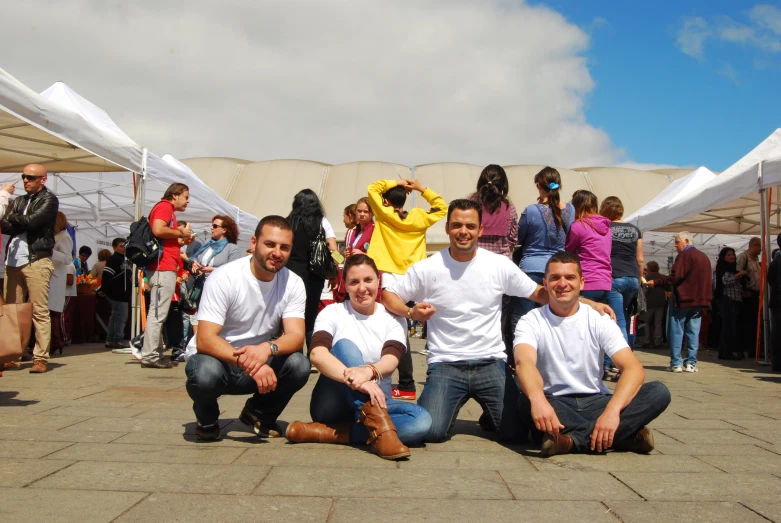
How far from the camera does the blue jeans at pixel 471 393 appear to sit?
392 centimetres

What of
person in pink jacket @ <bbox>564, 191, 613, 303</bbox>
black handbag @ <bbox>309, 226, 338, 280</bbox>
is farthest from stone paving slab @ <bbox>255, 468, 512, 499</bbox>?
person in pink jacket @ <bbox>564, 191, 613, 303</bbox>

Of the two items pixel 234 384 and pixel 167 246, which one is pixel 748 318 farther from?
pixel 234 384

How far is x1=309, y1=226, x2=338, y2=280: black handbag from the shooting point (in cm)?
625

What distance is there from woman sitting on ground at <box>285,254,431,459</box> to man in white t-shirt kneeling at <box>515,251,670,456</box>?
0.63 m

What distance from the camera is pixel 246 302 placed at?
3.80 meters

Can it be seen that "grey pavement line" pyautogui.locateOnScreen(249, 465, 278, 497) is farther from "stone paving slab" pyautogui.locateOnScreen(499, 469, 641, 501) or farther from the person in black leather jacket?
the person in black leather jacket

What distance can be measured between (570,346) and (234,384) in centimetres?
182

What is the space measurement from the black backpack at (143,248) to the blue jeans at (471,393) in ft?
13.6

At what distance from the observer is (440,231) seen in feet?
86.9

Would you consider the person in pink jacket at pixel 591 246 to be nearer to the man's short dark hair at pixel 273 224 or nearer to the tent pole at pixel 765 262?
the man's short dark hair at pixel 273 224

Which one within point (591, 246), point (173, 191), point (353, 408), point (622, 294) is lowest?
point (353, 408)

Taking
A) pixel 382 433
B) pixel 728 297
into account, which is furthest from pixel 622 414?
pixel 728 297

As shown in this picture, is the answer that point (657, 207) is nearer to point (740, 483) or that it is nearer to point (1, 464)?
point (740, 483)

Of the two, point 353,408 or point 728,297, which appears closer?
point 353,408
